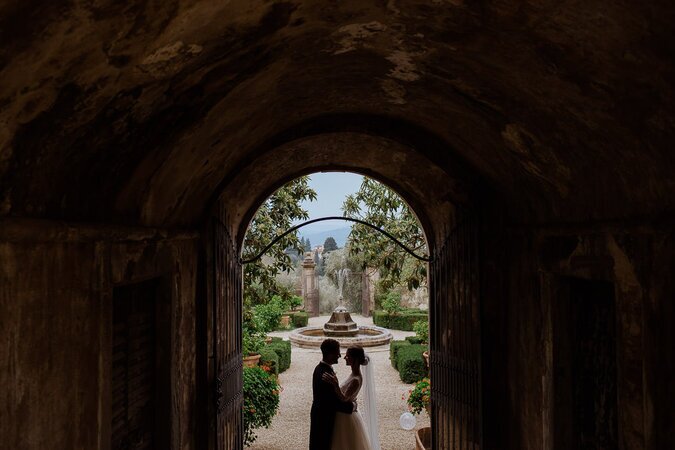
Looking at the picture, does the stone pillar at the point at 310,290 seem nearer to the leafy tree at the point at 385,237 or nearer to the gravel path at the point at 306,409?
the gravel path at the point at 306,409

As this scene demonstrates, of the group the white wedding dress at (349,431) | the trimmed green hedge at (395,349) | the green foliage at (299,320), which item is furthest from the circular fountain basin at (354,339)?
the white wedding dress at (349,431)

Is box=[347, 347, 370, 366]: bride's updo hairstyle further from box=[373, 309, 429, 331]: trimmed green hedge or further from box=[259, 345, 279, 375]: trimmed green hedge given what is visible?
box=[373, 309, 429, 331]: trimmed green hedge

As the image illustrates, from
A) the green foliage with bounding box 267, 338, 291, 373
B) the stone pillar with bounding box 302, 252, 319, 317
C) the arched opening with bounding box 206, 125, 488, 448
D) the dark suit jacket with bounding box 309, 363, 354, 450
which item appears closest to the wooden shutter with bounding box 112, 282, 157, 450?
the arched opening with bounding box 206, 125, 488, 448

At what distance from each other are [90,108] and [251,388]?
6.62 meters

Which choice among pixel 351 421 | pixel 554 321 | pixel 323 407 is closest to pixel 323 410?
pixel 323 407

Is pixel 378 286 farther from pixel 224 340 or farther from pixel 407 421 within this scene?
pixel 224 340

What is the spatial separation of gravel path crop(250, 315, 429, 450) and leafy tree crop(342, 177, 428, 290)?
2.52 m

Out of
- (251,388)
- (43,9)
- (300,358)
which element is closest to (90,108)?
(43,9)

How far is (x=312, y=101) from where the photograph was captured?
4348 mm

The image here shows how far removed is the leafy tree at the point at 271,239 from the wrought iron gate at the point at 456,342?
15.4ft

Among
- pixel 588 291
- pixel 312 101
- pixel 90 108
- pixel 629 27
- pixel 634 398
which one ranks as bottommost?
pixel 634 398

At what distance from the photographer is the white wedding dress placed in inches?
231

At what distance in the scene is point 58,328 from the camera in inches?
95.5

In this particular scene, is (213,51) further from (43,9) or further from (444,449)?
(444,449)
